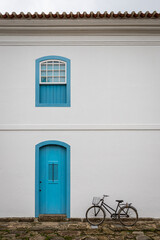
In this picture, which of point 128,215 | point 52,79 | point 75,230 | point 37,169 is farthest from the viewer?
point 52,79

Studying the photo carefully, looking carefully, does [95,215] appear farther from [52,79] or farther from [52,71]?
[52,71]

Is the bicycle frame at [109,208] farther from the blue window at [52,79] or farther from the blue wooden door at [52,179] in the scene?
the blue window at [52,79]

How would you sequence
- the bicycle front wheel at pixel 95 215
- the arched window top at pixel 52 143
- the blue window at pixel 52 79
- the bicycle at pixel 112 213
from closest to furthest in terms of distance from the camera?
the bicycle at pixel 112 213 → the bicycle front wheel at pixel 95 215 → the arched window top at pixel 52 143 → the blue window at pixel 52 79

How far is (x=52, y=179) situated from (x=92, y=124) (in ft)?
7.57

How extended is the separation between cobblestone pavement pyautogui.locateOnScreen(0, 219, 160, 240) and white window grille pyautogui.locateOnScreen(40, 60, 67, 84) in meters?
4.67

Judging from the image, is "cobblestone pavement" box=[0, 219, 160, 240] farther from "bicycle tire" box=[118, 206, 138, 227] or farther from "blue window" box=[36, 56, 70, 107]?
"blue window" box=[36, 56, 70, 107]

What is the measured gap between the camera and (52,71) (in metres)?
7.07

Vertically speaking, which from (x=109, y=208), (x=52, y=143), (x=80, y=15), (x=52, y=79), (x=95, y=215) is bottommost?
(x=95, y=215)


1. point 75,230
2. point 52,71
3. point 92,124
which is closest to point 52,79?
point 52,71

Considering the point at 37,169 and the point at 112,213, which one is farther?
the point at 37,169

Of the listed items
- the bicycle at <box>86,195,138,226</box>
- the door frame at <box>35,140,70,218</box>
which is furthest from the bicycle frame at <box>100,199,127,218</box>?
the door frame at <box>35,140,70,218</box>

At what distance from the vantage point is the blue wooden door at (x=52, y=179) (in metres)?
6.81

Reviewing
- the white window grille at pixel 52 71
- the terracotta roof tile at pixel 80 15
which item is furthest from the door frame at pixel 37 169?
the terracotta roof tile at pixel 80 15

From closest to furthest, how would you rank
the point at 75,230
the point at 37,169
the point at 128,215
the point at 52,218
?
the point at 75,230 < the point at 128,215 < the point at 52,218 < the point at 37,169
